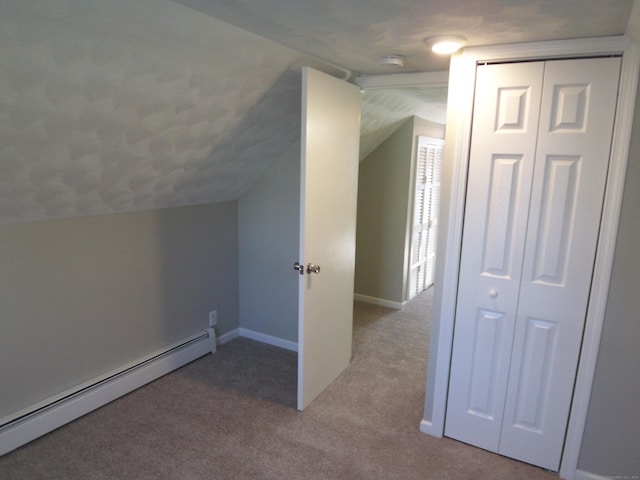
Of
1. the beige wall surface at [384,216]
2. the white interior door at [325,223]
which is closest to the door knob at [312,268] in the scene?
the white interior door at [325,223]

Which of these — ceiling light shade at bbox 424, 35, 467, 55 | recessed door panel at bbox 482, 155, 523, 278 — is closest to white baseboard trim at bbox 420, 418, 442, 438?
recessed door panel at bbox 482, 155, 523, 278

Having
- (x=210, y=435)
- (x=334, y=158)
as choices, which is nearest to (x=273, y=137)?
(x=334, y=158)

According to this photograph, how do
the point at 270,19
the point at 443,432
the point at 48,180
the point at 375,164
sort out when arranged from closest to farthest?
the point at 270,19 → the point at 48,180 → the point at 443,432 → the point at 375,164

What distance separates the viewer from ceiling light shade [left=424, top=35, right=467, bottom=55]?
1.84 m

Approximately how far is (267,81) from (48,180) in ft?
3.79

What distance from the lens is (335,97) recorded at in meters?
2.46

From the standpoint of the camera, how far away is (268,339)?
3.47 meters

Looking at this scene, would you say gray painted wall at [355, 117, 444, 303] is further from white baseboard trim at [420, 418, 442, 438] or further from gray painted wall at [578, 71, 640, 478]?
gray painted wall at [578, 71, 640, 478]

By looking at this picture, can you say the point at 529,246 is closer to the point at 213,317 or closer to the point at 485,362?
the point at 485,362

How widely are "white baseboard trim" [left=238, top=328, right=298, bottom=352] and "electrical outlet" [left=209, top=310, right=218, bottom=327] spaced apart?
1.00ft

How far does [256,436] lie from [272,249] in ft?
4.64

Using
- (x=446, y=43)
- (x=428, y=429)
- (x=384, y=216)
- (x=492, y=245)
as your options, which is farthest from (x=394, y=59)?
(x=384, y=216)

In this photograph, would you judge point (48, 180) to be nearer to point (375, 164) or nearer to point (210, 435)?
point (210, 435)

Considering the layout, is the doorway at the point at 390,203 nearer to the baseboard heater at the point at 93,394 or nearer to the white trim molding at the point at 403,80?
the white trim molding at the point at 403,80
